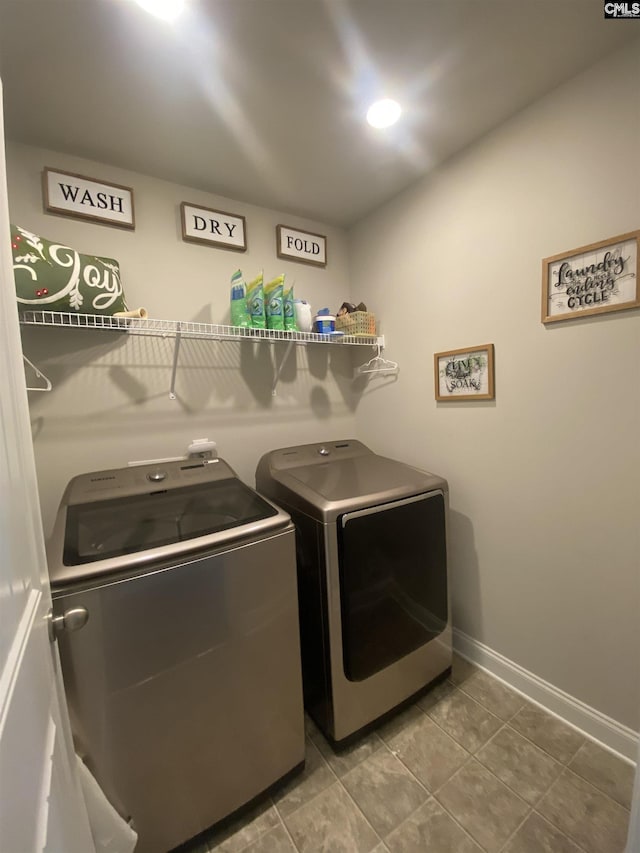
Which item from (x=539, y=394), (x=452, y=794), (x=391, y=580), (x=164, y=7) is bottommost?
(x=452, y=794)

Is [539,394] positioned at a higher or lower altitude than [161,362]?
lower

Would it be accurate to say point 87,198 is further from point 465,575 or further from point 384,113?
point 465,575

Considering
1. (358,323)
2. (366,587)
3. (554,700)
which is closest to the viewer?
(366,587)

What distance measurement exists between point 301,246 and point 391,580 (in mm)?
1858

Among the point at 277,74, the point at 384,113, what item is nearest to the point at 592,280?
the point at 384,113

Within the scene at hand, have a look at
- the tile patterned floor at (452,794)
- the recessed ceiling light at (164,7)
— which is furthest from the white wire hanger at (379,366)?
the tile patterned floor at (452,794)

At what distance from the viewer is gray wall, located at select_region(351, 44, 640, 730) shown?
1.20 m

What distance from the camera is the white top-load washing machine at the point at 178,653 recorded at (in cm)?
90

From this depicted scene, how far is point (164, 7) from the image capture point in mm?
936

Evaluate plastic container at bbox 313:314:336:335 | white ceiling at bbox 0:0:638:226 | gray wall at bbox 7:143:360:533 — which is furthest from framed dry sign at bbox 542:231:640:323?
gray wall at bbox 7:143:360:533

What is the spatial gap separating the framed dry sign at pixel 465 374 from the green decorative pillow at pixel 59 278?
58.2 inches

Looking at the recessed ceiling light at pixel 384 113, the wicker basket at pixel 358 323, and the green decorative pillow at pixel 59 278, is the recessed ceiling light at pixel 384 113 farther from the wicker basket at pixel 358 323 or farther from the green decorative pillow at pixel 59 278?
the green decorative pillow at pixel 59 278

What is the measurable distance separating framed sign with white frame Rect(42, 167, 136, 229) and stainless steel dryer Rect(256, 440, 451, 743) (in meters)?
1.35

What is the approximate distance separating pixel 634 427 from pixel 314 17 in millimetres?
1601
